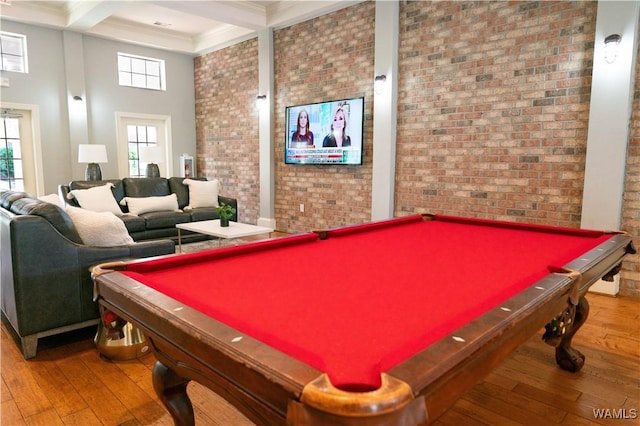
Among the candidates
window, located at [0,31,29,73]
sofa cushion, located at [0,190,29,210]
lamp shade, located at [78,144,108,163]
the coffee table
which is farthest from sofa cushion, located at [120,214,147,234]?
window, located at [0,31,29,73]

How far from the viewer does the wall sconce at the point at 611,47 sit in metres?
3.23

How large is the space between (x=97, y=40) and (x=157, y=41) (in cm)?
96

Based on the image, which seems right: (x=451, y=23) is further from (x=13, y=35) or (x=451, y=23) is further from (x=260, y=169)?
(x=13, y=35)

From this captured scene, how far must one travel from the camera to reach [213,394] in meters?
2.00

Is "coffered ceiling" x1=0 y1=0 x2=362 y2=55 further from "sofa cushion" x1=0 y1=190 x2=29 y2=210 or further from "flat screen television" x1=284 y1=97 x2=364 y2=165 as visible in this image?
"sofa cushion" x1=0 y1=190 x2=29 y2=210

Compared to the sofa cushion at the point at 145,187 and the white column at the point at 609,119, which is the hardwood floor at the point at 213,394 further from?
the sofa cushion at the point at 145,187

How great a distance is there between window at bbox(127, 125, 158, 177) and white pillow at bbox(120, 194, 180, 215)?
2595mm

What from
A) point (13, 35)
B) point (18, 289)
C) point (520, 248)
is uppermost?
point (13, 35)

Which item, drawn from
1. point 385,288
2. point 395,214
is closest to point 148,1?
point 395,214

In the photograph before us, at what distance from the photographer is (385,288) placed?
1.29m

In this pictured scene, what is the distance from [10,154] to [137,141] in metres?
1.95

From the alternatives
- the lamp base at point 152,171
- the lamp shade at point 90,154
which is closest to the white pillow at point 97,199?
the lamp shade at point 90,154

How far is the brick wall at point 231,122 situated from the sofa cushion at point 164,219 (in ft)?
5.96

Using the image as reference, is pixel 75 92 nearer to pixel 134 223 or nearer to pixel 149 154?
pixel 149 154
